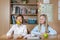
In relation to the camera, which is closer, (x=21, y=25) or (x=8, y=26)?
(x=21, y=25)

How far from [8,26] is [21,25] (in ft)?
5.23

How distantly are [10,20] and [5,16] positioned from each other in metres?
0.21

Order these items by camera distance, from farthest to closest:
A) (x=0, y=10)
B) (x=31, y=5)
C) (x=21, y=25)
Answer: (x=31, y=5)
(x=0, y=10)
(x=21, y=25)

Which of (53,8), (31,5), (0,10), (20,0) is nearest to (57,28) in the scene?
(53,8)

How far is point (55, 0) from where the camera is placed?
4945 millimetres

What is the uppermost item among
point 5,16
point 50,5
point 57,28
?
point 50,5

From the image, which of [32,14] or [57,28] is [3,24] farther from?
[57,28]

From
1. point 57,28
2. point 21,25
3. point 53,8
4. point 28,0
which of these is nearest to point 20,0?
point 28,0

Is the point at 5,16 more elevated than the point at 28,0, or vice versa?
the point at 28,0

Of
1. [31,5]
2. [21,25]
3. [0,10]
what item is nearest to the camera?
[21,25]

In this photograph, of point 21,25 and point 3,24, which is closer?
point 21,25

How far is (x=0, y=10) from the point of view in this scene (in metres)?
4.88

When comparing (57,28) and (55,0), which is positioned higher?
(55,0)

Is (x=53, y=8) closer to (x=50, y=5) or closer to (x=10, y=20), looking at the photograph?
(x=50, y=5)
